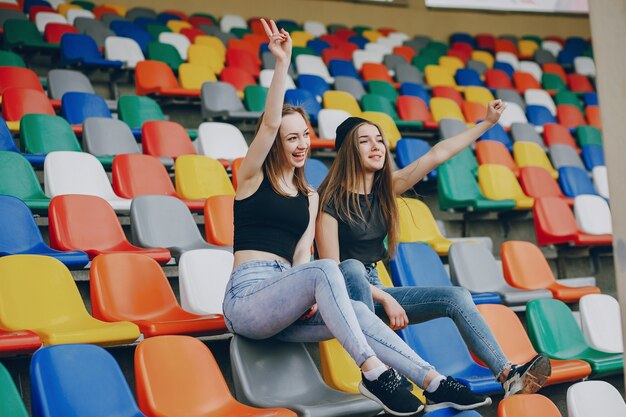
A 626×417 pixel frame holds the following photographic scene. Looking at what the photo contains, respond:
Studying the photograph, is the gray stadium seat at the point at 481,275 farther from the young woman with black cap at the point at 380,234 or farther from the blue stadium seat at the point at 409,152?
the blue stadium seat at the point at 409,152

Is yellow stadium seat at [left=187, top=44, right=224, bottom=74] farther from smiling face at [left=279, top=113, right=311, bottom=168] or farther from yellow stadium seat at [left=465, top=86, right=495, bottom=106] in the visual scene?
smiling face at [left=279, top=113, right=311, bottom=168]

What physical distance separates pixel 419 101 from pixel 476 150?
0.67 metres

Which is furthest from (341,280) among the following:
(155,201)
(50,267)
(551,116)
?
(551,116)

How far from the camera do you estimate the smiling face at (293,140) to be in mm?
1918

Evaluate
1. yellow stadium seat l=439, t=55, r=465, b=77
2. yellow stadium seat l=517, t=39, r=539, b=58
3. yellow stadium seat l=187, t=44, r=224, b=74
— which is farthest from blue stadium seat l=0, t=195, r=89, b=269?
A: yellow stadium seat l=517, t=39, r=539, b=58

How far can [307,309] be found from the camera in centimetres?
176

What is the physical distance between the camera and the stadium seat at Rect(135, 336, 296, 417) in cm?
161

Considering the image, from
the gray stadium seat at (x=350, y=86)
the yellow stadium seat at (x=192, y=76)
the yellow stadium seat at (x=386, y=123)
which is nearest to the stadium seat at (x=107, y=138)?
the yellow stadium seat at (x=192, y=76)

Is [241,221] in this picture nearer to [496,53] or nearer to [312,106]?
[312,106]

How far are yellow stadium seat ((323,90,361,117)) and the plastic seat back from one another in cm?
241

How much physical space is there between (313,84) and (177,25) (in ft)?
4.22

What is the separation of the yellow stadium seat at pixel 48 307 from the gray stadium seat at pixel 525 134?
135 inches

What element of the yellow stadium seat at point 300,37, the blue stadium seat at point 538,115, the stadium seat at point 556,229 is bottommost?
the stadium seat at point 556,229

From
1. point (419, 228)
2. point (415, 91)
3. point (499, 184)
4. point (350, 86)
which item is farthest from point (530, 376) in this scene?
point (415, 91)
